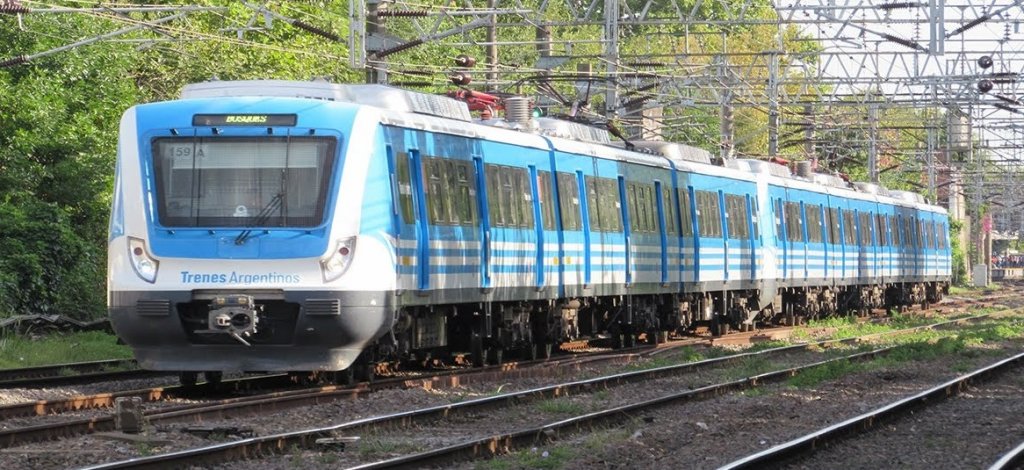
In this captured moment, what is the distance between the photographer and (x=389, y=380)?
679 inches

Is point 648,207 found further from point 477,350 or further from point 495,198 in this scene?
point 495,198

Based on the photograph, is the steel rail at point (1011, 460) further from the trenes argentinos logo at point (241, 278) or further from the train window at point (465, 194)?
the train window at point (465, 194)

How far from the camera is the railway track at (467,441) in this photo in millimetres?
10586

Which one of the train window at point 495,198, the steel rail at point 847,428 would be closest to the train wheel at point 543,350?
the train window at point 495,198

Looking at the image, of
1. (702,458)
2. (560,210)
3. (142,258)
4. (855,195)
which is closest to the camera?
(702,458)

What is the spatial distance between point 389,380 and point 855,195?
25.9 meters

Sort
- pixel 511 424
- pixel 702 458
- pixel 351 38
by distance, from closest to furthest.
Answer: pixel 702 458 → pixel 511 424 → pixel 351 38

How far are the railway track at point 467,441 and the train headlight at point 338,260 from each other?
65.8 inches

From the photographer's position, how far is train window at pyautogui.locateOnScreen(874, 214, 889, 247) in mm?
43531

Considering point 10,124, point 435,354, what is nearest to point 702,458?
point 435,354

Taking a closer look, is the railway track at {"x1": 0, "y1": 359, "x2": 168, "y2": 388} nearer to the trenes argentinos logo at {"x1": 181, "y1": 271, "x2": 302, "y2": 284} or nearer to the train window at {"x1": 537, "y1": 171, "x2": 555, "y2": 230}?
the trenes argentinos logo at {"x1": 181, "y1": 271, "x2": 302, "y2": 284}

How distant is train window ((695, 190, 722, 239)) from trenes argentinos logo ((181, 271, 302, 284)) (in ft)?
45.5

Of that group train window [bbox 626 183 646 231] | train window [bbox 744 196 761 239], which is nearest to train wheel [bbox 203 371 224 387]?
train window [bbox 626 183 646 231]

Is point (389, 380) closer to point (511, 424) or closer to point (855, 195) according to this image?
point (511, 424)
